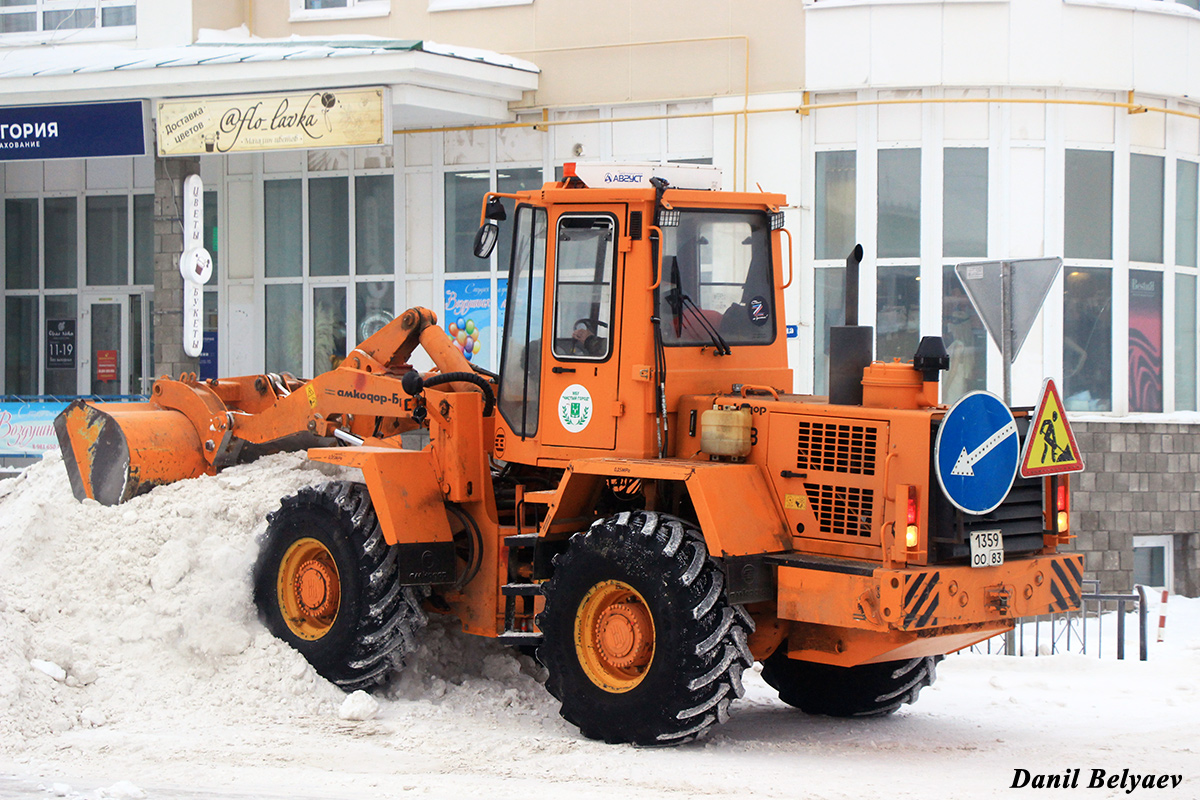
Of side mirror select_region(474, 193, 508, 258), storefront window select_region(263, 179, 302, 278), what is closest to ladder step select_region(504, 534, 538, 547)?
side mirror select_region(474, 193, 508, 258)

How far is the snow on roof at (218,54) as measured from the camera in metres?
16.7

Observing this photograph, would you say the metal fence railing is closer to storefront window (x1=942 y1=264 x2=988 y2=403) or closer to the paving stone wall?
the paving stone wall

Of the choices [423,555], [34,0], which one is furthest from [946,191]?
[34,0]

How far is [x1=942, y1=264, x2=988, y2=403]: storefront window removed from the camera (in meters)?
16.3

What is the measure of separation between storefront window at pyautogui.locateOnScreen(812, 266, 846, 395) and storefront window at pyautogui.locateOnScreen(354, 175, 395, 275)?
592 centimetres

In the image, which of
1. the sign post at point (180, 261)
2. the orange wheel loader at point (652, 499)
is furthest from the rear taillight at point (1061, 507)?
the sign post at point (180, 261)

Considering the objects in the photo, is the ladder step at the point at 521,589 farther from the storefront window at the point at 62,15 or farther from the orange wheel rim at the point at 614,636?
the storefront window at the point at 62,15

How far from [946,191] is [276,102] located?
8.29 m

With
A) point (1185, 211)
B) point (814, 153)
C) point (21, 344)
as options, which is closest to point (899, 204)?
point (814, 153)

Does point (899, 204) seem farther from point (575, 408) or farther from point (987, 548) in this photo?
point (987, 548)

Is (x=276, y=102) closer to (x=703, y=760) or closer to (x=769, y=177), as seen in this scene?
(x=769, y=177)

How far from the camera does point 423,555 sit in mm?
8438

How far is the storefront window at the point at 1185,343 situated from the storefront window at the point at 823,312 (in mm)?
4226

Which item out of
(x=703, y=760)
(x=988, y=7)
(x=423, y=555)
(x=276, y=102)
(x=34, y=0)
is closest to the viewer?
(x=703, y=760)
